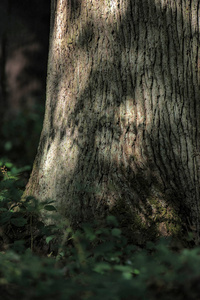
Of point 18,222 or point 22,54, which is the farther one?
point 22,54

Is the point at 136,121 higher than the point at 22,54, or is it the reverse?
the point at 22,54

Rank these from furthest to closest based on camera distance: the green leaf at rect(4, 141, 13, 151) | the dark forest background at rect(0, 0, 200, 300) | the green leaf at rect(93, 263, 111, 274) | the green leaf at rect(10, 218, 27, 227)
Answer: the green leaf at rect(4, 141, 13, 151) → the green leaf at rect(10, 218, 27, 227) → the green leaf at rect(93, 263, 111, 274) → the dark forest background at rect(0, 0, 200, 300)

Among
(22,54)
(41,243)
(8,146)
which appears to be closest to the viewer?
(41,243)

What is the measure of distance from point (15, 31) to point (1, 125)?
2.35m

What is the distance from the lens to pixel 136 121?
114 inches

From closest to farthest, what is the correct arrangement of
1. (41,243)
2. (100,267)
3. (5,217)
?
1. (100,267)
2. (5,217)
3. (41,243)

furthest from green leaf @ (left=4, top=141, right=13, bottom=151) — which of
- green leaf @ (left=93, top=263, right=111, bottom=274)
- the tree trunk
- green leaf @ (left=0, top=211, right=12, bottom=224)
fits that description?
green leaf @ (left=93, top=263, right=111, bottom=274)

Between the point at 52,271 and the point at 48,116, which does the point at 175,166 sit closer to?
the point at 48,116

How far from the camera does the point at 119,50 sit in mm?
2943

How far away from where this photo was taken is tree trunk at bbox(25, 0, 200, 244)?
9.24 ft

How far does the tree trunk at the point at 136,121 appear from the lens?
2.82m

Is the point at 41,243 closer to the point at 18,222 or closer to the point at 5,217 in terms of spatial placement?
the point at 18,222

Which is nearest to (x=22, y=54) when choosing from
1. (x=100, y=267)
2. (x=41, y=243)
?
(x=41, y=243)

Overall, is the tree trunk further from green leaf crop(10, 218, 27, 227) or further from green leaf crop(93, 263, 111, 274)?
green leaf crop(93, 263, 111, 274)
